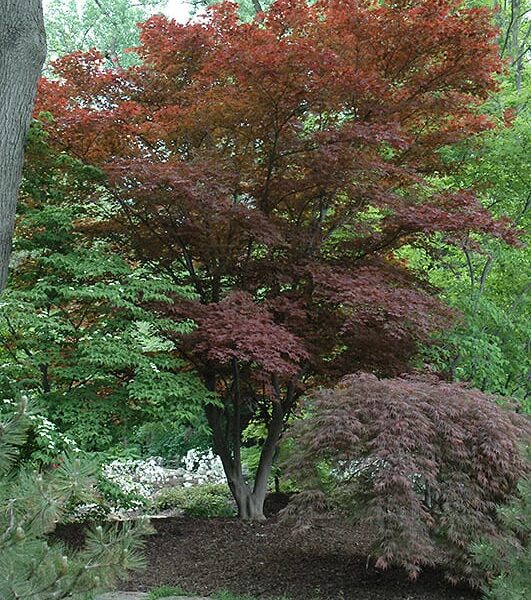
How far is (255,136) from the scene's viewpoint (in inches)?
257

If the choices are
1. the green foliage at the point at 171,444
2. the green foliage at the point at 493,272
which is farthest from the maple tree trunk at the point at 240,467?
→ the green foliage at the point at 171,444

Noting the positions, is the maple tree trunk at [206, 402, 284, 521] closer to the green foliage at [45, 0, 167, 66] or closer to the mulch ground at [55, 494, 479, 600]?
the mulch ground at [55, 494, 479, 600]

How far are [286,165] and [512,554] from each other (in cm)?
392

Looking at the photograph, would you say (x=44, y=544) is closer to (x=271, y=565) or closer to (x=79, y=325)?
(x=271, y=565)

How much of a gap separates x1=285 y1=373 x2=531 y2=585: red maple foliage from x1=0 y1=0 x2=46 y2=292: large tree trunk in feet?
8.65

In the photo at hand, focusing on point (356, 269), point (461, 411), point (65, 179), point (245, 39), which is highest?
point (245, 39)

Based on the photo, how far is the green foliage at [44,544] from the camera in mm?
2154

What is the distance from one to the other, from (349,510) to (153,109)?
4.25 metres

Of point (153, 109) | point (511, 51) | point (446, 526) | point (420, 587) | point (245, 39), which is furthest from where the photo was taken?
point (511, 51)

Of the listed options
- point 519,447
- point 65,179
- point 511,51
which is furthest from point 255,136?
point 511,51

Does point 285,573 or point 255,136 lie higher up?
point 255,136

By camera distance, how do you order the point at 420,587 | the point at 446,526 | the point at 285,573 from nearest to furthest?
the point at 446,526 → the point at 420,587 → the point at 285,573

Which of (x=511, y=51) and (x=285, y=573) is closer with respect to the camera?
(x=285, y=573)

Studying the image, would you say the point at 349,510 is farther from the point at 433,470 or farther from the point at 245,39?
the point at 245,39
